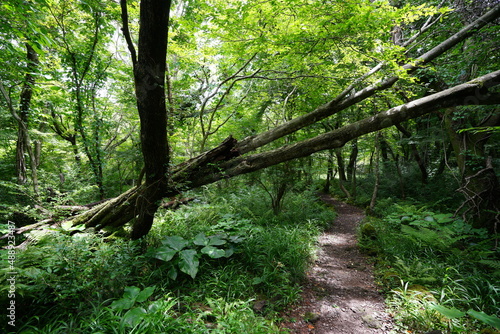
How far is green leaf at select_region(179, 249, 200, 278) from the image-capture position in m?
3.04

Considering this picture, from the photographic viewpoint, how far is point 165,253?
3244mm

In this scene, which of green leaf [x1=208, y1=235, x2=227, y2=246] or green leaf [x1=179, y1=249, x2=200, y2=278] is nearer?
green leaf [x1=179, y1=249, x2=200, y2=278]

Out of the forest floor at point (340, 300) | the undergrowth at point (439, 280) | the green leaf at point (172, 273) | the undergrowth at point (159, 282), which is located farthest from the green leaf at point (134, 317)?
the undergrowth at point (439, 280)

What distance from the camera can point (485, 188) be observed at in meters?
4.68

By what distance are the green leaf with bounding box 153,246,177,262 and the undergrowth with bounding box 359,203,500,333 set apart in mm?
3389

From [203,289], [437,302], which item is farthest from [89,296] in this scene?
[437,302]

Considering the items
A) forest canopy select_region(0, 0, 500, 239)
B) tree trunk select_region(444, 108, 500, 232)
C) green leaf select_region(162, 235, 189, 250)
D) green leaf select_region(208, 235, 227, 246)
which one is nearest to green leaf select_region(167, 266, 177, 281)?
green leaf select_region(162, 235, 189, 250)

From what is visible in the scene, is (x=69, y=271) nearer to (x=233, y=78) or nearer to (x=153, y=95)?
(x=153, y=95)

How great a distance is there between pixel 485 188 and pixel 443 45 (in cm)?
351

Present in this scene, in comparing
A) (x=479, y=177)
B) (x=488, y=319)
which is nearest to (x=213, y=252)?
(x=488, y=319)

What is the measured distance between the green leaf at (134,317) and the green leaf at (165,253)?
893 mm

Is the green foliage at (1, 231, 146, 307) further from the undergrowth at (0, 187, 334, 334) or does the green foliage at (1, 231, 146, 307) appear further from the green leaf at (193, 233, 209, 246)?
the green leaf at (193, 233, 209, 246)

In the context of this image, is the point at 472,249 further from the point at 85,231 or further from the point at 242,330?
the point at 85,231

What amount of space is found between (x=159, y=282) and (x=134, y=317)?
0.90 m
